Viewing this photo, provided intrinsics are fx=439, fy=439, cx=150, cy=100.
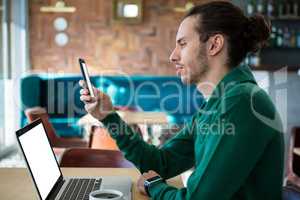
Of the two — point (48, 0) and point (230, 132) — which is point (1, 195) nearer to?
point (230, 132)

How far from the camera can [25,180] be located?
1837 mm

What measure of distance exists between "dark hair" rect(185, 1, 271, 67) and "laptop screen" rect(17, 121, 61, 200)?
0.68 metres

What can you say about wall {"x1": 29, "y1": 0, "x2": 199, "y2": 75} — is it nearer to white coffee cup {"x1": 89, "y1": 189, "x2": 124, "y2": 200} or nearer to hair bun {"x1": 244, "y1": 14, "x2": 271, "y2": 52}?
hair bun {"x1": 244, "y1": 14, "x2": 271, "y2": 52}

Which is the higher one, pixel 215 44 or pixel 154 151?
pixel 215 44

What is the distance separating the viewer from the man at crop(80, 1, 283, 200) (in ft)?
4.20

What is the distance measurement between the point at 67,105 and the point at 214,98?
5790 mm

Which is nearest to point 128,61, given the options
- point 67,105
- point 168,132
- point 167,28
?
point 167,28

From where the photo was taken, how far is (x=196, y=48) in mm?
1539

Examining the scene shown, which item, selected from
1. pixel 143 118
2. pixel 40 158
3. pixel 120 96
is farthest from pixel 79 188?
pixel 120 96

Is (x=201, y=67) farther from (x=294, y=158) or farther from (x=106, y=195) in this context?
(x=294, y=158)

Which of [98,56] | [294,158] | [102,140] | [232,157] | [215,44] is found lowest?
[294,158]

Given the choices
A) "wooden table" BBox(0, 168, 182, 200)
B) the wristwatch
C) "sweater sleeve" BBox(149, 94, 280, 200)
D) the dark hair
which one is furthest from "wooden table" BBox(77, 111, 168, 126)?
"sweater sleeve" BBox(149, 94, 280, 200)

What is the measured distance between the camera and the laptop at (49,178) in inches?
54.7

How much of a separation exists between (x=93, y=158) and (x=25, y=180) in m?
0.69
